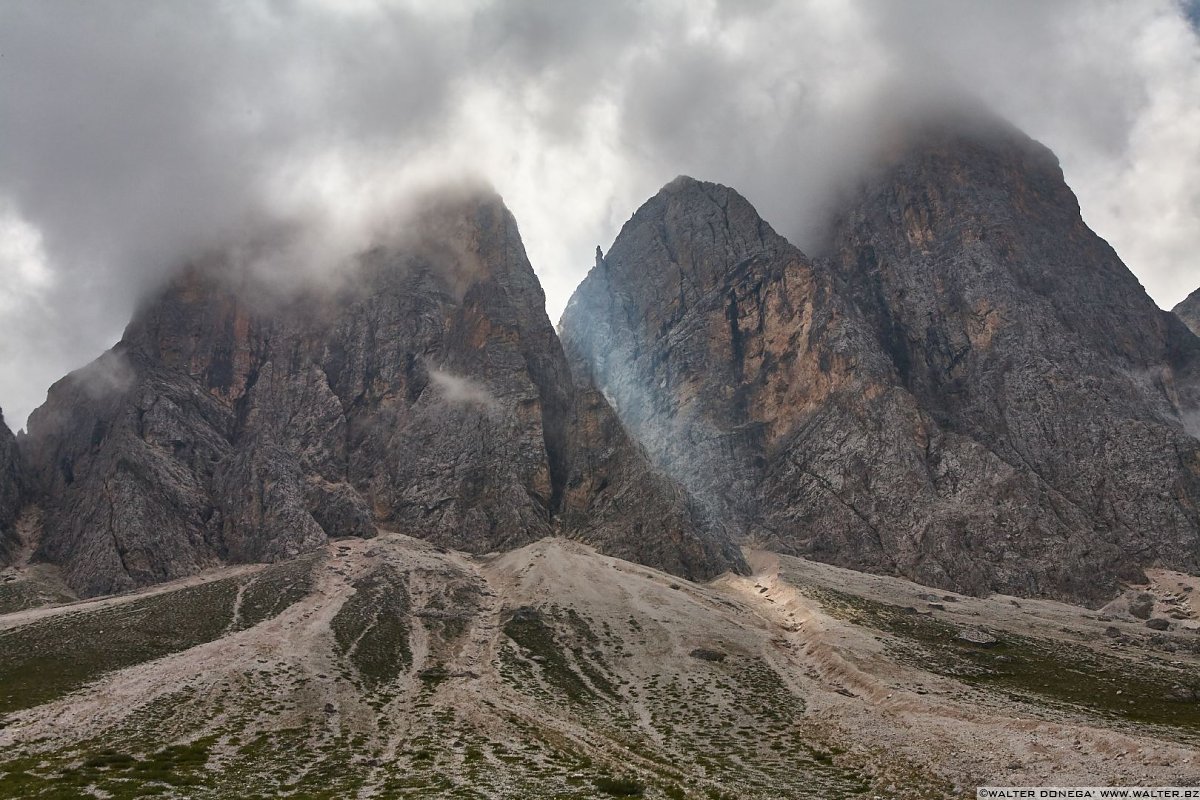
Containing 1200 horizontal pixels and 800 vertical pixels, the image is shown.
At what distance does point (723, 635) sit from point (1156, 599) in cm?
10217

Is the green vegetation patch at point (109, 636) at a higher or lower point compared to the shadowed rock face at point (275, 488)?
lower

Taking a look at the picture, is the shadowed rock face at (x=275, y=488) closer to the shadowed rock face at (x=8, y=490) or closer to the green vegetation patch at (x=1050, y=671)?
the shadowed rock face at (x=8, y=490)

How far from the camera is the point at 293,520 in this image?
160875mm

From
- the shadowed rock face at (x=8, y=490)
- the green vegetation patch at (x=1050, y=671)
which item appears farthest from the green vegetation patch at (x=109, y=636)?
the green vegetation patch at (x=1050, y=671)

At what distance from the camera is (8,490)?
Result: 164375 millimetres

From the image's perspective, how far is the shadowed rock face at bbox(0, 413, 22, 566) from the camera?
154 m

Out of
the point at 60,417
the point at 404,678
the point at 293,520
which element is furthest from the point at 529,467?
the point at 60,417

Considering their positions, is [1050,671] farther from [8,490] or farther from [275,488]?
[8,490]

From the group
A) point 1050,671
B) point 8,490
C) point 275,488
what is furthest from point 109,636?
point 1050,671

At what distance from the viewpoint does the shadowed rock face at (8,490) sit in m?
154

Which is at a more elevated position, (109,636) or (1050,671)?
(109,636)

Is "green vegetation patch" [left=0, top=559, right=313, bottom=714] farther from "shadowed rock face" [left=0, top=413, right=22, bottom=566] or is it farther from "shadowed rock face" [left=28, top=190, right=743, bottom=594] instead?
"shadowed rock face" [left=0, top=413, right=22, bottom=566]

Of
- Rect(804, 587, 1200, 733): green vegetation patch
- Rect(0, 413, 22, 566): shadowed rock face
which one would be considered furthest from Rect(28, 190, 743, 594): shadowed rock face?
Rect(804, 587, 1200, 733): green vegetation patch

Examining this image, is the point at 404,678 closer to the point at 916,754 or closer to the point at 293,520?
the point at 916,754
